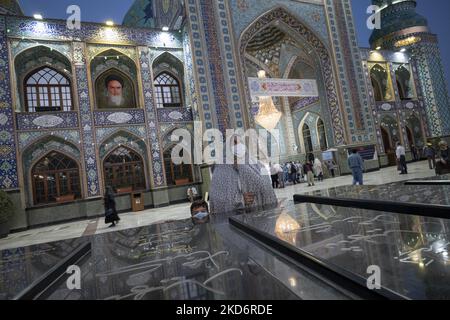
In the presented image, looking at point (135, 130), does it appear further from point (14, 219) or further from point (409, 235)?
point (409, 235)

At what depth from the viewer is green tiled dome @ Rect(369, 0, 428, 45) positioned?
16156 mm

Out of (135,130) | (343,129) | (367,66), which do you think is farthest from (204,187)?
(367,66)

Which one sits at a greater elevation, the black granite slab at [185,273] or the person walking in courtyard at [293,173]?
the person walking in courtyard at [293,173]

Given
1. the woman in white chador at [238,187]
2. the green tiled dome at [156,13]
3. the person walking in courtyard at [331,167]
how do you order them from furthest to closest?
1. the person walking in courtyard at [331,167]
2. the green tiled dome at [156,13]
3. the woman in white chador at [238,187]

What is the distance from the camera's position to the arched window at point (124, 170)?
32.3 feet

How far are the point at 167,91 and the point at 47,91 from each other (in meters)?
4.03

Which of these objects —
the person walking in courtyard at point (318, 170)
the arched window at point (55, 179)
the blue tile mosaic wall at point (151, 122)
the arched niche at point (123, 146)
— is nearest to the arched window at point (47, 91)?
the arched window at point (55, 179)

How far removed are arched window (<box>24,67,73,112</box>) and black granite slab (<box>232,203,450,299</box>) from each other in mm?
8899

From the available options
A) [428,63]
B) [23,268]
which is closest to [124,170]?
[23,268]

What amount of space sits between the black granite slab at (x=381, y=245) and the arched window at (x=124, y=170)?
7712 mm

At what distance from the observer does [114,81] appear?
1046cm
